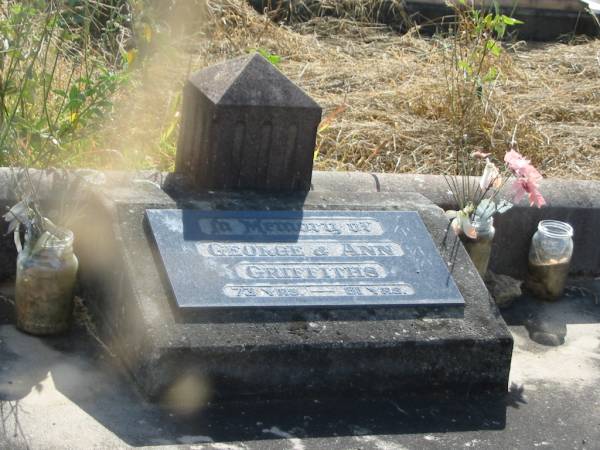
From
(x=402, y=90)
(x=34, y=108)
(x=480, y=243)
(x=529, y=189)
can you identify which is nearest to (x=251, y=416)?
(x=480, y=243)

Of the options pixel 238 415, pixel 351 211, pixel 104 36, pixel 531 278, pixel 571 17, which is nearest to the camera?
pixel 238 415

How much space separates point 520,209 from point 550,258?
256 millimetres

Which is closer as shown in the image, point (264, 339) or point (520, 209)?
point (264, 339)

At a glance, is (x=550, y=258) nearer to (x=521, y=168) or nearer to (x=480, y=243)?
(x=480, y=243)

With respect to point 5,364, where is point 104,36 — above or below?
above

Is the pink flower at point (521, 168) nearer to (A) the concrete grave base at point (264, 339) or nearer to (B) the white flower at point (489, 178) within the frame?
(B) the white flower at point (489, 178)

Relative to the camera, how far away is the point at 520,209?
506cm

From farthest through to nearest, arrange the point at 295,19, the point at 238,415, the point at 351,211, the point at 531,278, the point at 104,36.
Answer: the point at 295,19
the point at 104,36
the point at 531,278
the point at 351,211
the point at 238,415

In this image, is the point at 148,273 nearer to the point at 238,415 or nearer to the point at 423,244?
the point at 238,415

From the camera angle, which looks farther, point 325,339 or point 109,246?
point 109,246

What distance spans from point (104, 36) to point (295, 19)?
216cm

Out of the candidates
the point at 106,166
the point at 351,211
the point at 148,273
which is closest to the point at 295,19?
the point at 106,166

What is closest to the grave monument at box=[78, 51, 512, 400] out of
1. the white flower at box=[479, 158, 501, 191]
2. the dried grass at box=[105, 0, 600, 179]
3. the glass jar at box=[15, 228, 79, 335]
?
the glass jar at box=[15, 228, 79, 335]

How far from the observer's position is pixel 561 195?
5.14 meters
